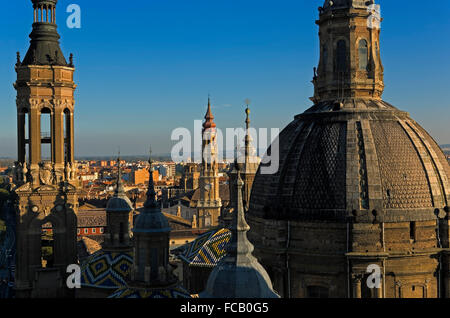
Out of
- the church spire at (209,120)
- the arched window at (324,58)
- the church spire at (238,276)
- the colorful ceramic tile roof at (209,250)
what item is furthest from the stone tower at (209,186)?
the church spire at (238,276)

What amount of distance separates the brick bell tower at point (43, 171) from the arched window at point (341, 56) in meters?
14.2

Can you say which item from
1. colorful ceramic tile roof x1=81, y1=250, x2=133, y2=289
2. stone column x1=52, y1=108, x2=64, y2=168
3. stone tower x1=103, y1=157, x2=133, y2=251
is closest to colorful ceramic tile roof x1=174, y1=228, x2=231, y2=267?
stone tower x1=103, y1=157, x2=133, y2=251

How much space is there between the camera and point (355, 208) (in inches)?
867

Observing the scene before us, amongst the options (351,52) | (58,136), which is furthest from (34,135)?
(351,52)

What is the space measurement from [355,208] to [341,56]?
7.40 meters

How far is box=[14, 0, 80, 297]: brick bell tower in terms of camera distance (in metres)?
30.4

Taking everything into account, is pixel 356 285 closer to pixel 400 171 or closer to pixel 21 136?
pixel 400 171

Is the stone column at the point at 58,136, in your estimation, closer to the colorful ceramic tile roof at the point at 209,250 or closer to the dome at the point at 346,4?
the colorful ceramic tile roof at the point at 209,250

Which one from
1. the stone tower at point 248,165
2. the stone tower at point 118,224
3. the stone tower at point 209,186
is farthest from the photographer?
the stone tower at point 209,186

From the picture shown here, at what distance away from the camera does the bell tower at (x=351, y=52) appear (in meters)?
25.5

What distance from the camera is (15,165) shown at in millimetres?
31906
